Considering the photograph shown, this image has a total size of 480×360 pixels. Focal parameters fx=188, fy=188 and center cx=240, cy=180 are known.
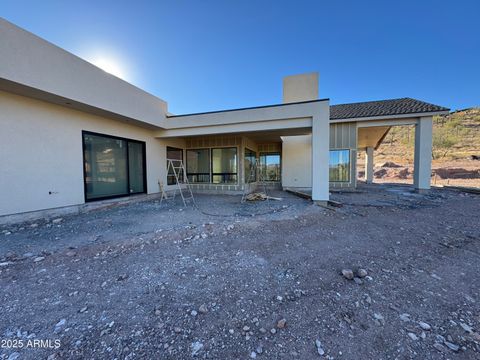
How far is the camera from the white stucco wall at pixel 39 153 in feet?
14.9

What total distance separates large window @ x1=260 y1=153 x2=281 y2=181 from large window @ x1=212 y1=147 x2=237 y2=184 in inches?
147

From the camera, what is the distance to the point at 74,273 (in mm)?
2619

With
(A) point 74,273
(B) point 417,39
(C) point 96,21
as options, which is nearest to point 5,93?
(C) point 96,21

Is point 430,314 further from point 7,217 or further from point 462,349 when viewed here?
point 7,217

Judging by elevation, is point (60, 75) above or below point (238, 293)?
above

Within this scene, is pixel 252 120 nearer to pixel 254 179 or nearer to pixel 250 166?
pixel 250 166

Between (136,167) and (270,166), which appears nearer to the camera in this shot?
(136,167)

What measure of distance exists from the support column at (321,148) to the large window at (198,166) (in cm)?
574

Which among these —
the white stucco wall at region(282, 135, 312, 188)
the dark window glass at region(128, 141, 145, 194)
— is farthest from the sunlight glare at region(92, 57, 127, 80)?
the white stucco wall at region(282, 135, 312, 188)

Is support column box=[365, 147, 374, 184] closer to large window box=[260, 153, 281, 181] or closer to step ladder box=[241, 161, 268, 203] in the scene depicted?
large window box=[260, 153, 281, 181]

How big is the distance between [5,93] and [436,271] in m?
9.21

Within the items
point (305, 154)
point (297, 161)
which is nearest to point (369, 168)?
point (305, 154)

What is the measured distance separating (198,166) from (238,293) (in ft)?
29.0

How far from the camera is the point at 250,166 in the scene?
1124 centimetres
